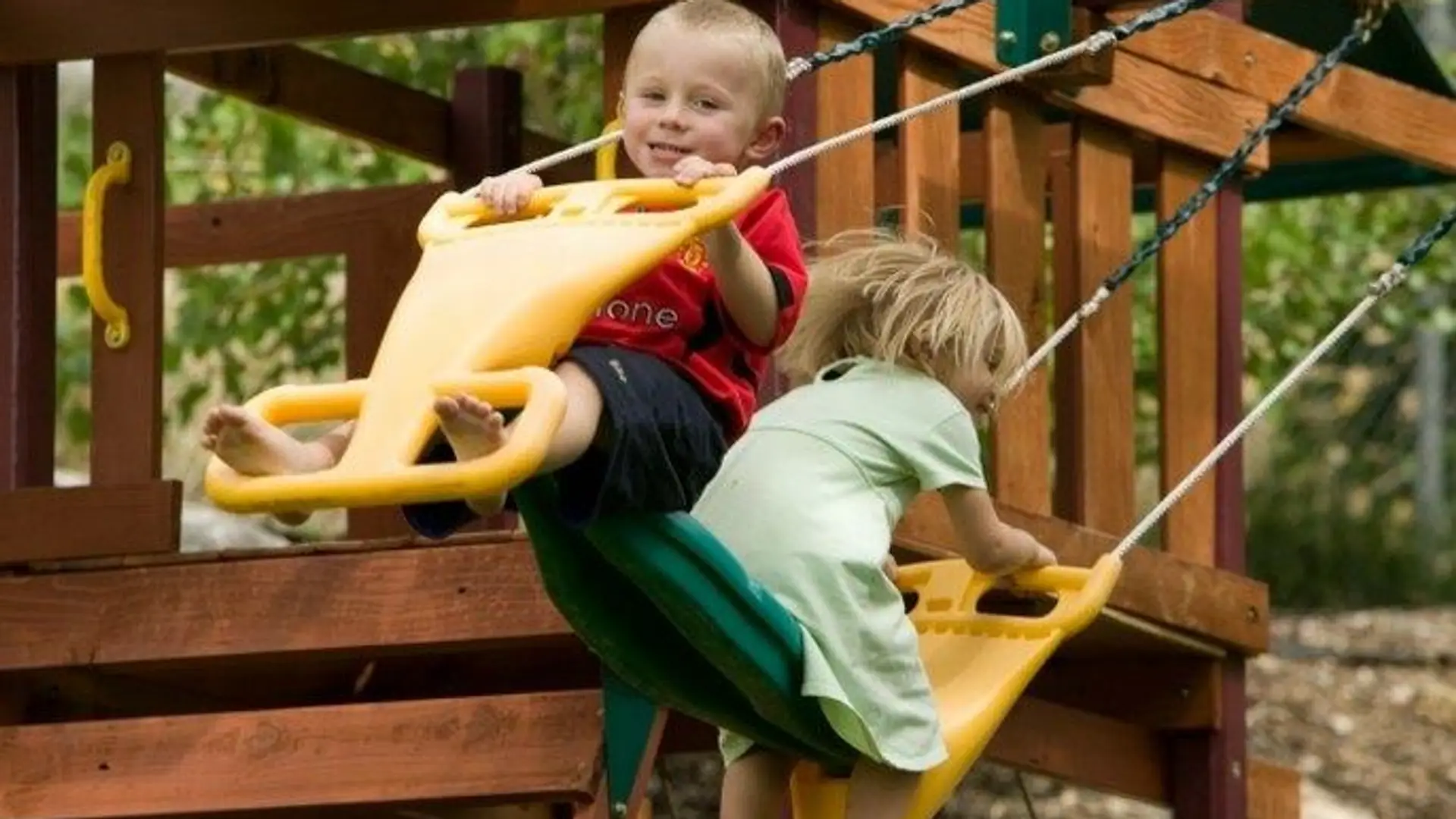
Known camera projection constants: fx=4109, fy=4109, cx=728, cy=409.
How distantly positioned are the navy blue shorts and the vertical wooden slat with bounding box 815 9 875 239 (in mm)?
1560

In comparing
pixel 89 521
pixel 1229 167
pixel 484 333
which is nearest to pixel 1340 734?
pixel 1229 167

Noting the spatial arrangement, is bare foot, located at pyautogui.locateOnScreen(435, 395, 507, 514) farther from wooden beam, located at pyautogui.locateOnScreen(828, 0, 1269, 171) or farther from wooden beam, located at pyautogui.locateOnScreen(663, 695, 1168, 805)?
wooden beam, located at pyautogui.locateOnScreen(663, 695, 1168, 805)

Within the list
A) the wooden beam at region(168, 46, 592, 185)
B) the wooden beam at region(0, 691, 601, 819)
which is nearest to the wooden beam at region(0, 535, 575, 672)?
the wooden beam at region(0, 691, 601, 819)

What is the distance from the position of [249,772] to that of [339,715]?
18cm

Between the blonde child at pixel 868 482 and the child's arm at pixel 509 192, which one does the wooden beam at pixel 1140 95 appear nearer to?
the blonde child at pixel 868 482

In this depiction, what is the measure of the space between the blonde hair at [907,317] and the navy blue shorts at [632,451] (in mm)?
782

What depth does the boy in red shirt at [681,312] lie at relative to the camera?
5.10 m

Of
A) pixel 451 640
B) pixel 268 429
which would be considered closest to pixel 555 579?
pixel 268 429

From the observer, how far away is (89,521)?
7125mm

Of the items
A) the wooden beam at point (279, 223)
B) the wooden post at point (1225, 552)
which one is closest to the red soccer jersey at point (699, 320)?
the wooden post at point (1225, 552)

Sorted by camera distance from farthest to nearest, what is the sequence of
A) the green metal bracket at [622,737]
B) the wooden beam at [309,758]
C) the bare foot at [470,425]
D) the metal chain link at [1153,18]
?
the wooden beam at [309,758]
the metal chain link at [1153,18]
the green metal bracket at [622,737]
the bare foot at [470,425]

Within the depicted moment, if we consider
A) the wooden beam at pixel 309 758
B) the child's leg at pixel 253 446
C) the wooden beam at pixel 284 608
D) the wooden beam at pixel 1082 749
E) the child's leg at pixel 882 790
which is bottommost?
the wooden beam at pixel 1082 749

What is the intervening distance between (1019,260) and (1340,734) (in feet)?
13.9

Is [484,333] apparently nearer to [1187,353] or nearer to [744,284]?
[744,284]
